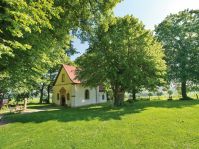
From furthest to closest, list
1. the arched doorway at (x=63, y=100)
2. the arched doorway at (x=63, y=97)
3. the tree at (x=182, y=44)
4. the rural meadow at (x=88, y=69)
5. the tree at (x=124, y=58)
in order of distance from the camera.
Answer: the arched doorway at (x=63, y=100) < the arched doorway at (x=63, y=97) < the tree at (x=182, y=44) < the tree at (x=124, y=58) < the rural meadow at (x=88, y=69)

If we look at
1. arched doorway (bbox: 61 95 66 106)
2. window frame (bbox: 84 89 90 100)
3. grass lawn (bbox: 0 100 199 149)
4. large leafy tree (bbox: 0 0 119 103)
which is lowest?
grass lawn (bbox: 0 100 199 149)

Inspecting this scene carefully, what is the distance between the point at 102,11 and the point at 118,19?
16604 mm

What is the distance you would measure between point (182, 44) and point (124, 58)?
63.6 feet

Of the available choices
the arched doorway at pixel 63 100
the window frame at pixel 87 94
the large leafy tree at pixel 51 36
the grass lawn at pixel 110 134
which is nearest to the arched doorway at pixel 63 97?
the arched doorway at pixel 63 100

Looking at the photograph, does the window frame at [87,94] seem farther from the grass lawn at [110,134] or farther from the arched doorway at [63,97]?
the grass lawn at [110,134]

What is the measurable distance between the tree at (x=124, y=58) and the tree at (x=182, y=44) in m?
12.1

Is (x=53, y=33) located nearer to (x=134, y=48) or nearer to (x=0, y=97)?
(x=134, y=48)

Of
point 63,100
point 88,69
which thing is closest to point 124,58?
point 88,69

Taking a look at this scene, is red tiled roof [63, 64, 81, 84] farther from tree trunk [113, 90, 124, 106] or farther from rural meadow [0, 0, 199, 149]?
tree trunk [113, 90, 124, 106]

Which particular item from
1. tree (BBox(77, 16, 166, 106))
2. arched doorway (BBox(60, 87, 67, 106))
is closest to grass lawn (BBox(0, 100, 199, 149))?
tree (BBox(77, 16, 166, 106))

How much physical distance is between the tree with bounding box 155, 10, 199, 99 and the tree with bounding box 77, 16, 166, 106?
12.1m

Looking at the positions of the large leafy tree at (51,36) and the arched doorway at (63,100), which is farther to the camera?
Result: the arched doorway at (63,100)

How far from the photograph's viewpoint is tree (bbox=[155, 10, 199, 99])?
145 feet

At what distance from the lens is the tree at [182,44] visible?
1742 inches
